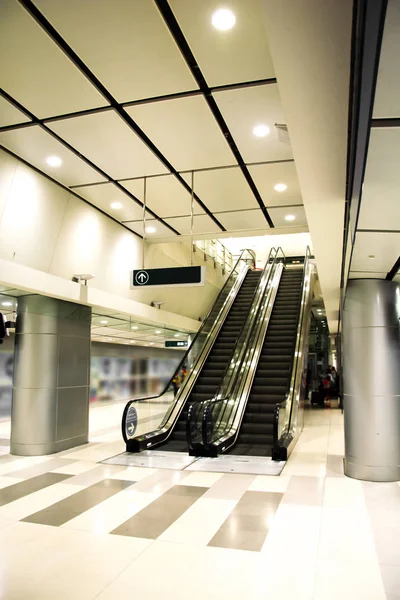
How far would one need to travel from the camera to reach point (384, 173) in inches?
113

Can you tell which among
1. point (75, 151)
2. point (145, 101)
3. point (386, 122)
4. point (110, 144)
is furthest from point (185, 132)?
point (386, 122)

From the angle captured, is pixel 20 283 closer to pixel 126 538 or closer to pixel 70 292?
pixel 70 292

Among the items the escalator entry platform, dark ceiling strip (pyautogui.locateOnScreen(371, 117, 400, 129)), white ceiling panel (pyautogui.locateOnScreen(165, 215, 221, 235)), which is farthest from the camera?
white ceiling panel (pyautogui.locateOnScreen(165, 215, 221, 235))

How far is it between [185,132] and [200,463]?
5.14m

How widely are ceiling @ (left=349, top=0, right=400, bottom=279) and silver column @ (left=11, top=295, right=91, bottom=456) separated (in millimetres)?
5771

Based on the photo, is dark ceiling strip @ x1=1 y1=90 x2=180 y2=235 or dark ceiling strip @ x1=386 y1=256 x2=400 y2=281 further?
dark ceiling strip @ x1=386 y1=256 x2=400 y2=281

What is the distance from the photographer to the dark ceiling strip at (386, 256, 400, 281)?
5.88 metres

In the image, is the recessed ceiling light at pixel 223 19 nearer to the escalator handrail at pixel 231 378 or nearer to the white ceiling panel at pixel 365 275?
the white ceiling panel at pixel 365 275

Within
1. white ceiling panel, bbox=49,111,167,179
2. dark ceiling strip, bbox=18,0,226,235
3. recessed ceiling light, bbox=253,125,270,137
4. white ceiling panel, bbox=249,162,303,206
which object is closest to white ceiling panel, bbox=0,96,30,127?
white ceiling panel, bbox=49,111,167,179

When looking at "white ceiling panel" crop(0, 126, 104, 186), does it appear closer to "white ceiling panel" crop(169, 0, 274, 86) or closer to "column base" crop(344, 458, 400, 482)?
"white ceiling panel" crop(169, 0, 274, 86)

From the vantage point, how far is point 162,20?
4086mm

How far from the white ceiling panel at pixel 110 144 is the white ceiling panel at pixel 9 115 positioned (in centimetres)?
36

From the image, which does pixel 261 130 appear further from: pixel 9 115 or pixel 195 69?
pixel 9 115

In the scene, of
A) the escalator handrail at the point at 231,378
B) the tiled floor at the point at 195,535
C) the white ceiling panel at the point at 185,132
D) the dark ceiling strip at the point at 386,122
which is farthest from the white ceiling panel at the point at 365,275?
the dark ceiling strip at the point at 386,122
